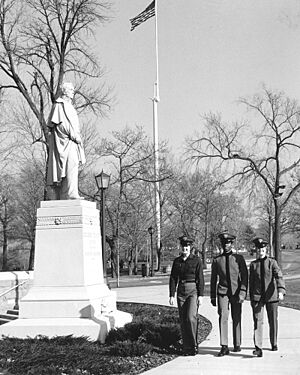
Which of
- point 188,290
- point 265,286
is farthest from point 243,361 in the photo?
point 188,290

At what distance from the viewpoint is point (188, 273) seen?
8.46 m

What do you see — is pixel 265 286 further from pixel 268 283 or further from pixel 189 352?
pixel 189 352

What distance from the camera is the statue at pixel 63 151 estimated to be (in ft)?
34.5

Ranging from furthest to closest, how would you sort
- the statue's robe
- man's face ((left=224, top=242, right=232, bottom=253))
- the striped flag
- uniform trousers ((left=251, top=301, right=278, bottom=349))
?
the striped flag < the statue's robe < man's face ((left=224, top=242, right=232, bottom=253)) < uniform trousers ((left=251, top=301, right=278, bottom=349))

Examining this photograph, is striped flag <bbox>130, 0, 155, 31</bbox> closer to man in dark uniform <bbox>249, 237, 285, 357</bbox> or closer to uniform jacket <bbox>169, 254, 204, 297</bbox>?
uniform jacket <bbox>169, 254, 204, 297</bbox>

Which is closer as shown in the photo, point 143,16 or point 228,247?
point 228,247

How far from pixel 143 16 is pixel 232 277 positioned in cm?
4143

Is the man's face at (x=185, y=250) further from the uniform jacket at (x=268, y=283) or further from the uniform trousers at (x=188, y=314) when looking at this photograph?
the uniform jacket at (x=268, y=283)

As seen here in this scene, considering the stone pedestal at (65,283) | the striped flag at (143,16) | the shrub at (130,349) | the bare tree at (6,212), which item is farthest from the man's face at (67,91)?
the bare tree at (6,212)

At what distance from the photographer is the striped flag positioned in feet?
148

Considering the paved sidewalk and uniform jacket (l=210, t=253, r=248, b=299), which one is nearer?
the paved sidewalk

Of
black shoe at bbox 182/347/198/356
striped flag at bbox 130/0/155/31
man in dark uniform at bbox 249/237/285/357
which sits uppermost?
striped flag at bbox 130/0/155/31

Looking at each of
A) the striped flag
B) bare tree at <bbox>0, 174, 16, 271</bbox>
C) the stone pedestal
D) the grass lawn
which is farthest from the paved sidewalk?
bare tree at <bbox>0, 174, 16, 271</bbox>

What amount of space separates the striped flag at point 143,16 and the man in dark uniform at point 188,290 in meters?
38.9
